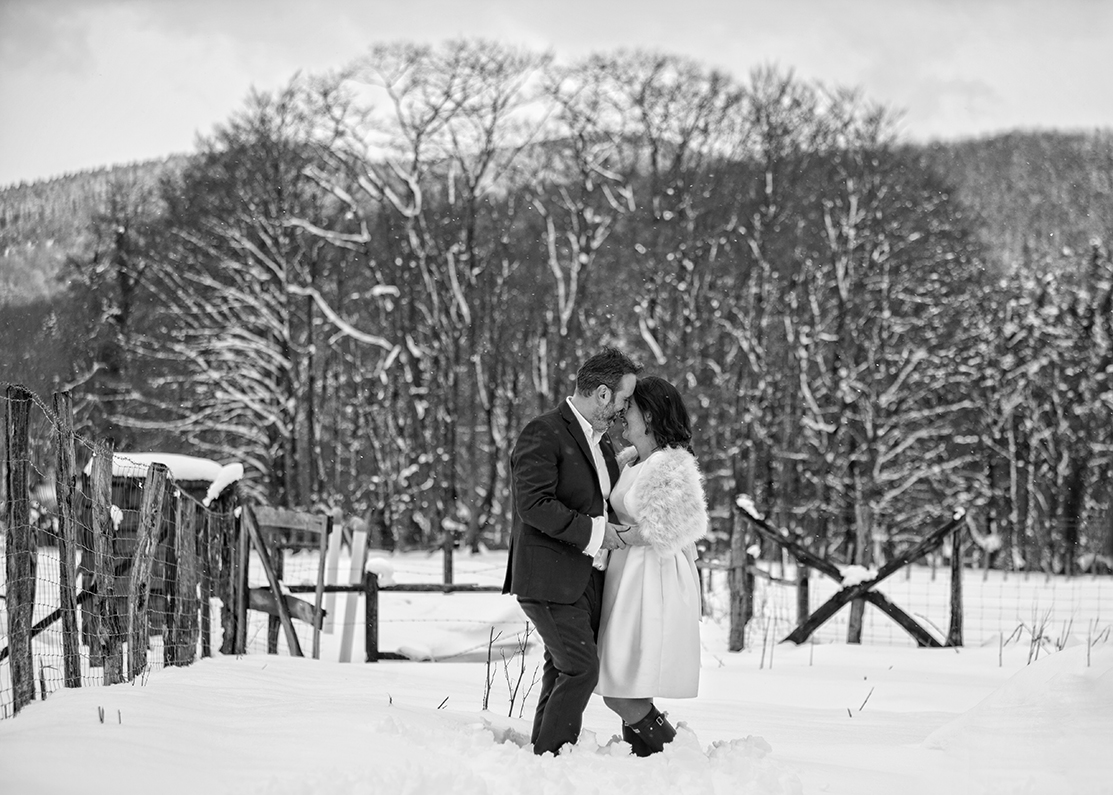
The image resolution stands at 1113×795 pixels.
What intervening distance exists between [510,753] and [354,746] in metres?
0.55

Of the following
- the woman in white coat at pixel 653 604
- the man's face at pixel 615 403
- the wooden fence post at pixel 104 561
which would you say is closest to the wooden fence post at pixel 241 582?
the wooden fence post at pixel 104 561

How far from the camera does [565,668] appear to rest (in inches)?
156

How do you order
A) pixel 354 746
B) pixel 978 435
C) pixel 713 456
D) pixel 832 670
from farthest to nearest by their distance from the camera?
pixel 978 435 → pixel 713 456 → pixel 832 670 → pixel 354 746

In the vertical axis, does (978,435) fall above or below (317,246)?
below

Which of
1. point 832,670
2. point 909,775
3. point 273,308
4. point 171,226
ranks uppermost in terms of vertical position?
point 171,226

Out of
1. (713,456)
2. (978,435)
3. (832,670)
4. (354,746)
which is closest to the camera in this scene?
(354,746)

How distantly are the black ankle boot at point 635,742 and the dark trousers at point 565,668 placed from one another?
0.81ft

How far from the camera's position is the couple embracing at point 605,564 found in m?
3.96

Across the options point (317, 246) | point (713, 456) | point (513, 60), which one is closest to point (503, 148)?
point (513, 60)

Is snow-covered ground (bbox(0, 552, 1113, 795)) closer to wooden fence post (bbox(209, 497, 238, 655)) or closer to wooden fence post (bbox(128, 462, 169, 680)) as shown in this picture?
wooden fence post (bbox(128, 462, 169, 680))

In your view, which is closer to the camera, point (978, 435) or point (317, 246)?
point (317, 246)

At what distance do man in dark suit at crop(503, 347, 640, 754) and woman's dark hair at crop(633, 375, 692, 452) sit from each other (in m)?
0.06

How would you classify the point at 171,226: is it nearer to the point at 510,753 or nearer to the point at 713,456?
the point at 713,456

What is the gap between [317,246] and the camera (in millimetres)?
24031
